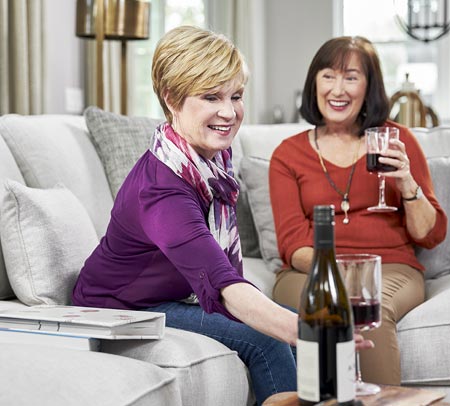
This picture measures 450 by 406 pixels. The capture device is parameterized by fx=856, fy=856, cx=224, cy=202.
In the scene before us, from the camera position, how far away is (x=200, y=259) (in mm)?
1541

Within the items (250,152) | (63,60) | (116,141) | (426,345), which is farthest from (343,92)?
(63,60)

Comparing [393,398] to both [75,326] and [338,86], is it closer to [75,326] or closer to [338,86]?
[75,326]

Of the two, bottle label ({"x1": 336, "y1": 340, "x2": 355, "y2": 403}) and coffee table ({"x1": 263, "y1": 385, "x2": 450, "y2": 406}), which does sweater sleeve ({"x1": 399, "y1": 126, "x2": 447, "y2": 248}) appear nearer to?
coffee table ({"x1": 263, "y1": 385, "x2": 450, "y2": 406})

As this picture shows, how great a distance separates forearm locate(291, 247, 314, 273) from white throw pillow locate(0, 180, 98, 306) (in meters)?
0.70

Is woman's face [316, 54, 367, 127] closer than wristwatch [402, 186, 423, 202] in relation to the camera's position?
No

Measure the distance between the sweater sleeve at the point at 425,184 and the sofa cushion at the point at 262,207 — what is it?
1.49 ft

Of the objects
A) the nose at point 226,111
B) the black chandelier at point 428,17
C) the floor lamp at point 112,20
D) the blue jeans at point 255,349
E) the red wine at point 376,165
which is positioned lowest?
the blue jeans at point 255,349

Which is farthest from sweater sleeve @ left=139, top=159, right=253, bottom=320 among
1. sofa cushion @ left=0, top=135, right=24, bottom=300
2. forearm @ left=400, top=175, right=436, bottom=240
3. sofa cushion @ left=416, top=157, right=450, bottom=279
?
sofa cushion @ left=416, top=157, right=450, bottom=279

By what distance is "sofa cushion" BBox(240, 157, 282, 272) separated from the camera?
111 inches

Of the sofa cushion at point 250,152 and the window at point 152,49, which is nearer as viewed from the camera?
the sofa cushion at point 250,152

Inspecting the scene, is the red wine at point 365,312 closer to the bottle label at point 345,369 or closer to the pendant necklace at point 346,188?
the bottle label at point 345,369

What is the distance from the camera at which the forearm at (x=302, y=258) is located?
2.51m

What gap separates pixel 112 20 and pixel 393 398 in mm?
2941

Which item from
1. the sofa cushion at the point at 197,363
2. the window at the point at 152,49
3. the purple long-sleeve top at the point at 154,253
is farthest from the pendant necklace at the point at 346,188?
the window at the point at 152,49
